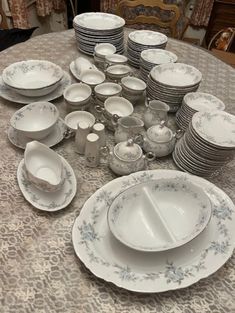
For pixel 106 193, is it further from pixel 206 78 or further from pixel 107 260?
pixel 206 78

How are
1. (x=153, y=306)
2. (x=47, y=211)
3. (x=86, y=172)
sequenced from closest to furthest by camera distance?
(x=153, y=306), (x=47, y=211), (x=86, y=172)

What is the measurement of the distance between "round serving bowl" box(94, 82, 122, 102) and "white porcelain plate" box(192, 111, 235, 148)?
1.01ft

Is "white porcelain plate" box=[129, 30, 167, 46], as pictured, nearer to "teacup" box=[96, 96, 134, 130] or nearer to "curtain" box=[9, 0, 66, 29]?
"teacup" box=[96, 96, 134, 130]

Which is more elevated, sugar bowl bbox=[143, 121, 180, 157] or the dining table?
sugar bowl bbox=[143, 121, 180, 157]

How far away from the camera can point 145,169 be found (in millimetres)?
945

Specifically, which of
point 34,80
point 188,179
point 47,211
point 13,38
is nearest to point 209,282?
point 188,179

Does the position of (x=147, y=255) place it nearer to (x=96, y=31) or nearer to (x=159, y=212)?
(x=159, y=212)

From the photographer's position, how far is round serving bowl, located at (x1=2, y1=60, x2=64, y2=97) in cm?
113

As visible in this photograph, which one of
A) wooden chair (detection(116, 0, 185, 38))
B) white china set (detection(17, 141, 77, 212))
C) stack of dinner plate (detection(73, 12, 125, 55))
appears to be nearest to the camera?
white china set (detection(17, 141, 77, 212))

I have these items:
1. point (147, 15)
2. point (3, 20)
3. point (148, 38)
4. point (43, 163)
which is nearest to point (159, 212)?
point (43, 163)

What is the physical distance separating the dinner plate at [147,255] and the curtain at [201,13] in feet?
7.59

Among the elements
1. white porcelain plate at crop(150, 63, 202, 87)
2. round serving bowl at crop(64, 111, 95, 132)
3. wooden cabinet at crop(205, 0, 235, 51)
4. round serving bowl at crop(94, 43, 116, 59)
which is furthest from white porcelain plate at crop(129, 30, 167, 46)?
wooden cabinet at crop(205, 0, 235, 51)

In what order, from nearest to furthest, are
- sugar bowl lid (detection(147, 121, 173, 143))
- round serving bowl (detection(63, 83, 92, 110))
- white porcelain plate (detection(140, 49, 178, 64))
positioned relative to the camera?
sugar bowl lid (detection(147, 121, 173, 143))
round serving bowl (detection(63, 83, 92, 110))
white porcelain plate (detection(140, 49, 178, 64))

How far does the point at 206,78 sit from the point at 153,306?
3.46 ft
